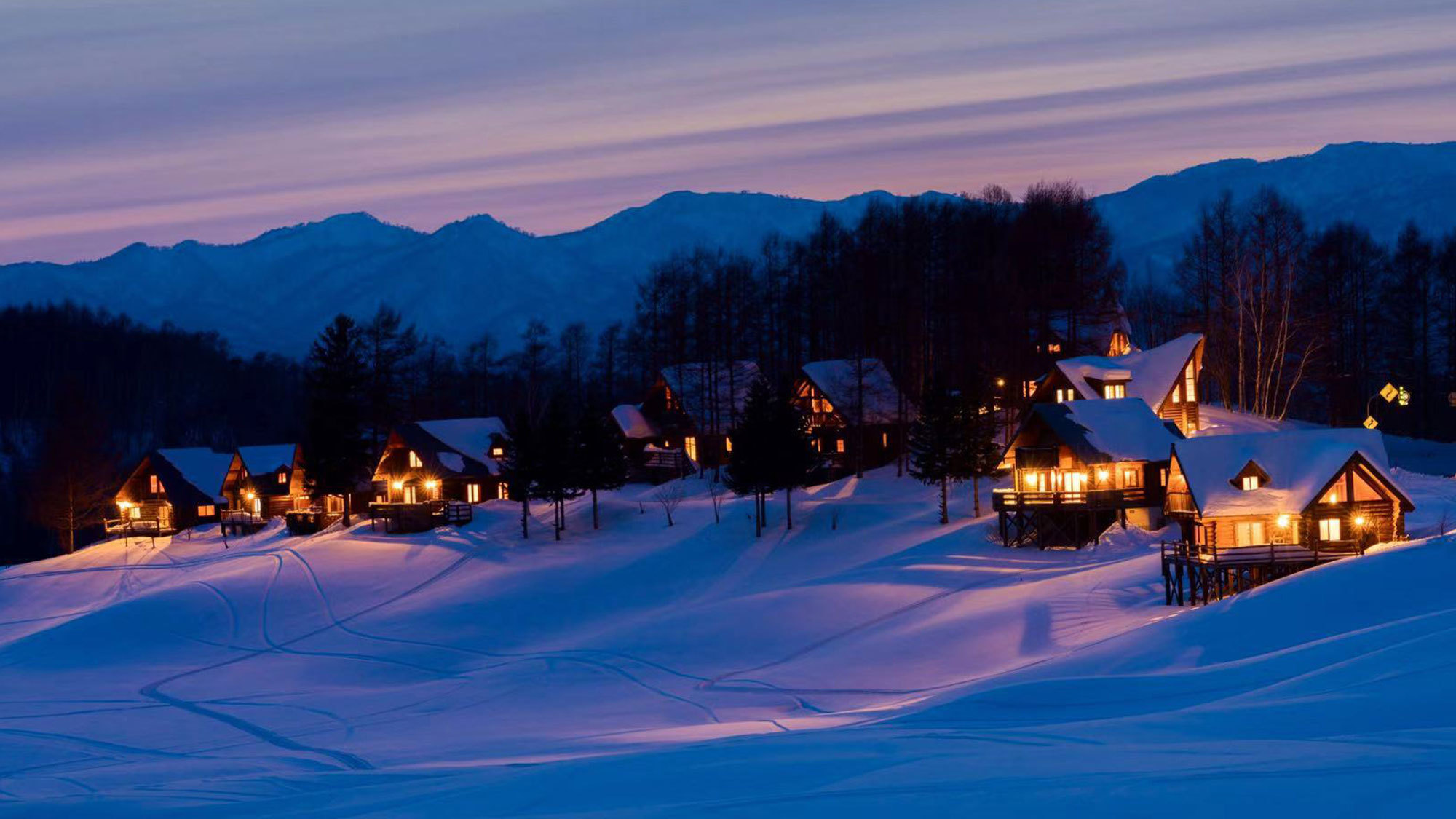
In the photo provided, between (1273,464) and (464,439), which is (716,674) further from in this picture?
(464,439)

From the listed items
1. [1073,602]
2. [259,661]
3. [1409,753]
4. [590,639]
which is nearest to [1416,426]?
[1073,602]

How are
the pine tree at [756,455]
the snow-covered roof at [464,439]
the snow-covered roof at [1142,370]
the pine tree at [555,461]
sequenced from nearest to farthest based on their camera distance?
1. the pine tree at [756,455]
2. the pine tree at [555,461]
3. the snow-covered roof at [1142,370]
4. the snow-covered roof at [464,439]

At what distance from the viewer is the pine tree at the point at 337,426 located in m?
69.0

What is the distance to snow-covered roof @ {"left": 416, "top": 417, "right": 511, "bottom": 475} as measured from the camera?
235ft

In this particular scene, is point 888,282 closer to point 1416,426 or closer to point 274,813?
point 1416,426

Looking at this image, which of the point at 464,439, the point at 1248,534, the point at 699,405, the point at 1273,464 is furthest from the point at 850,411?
the point at 1248,534

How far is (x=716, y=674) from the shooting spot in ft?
→ 126

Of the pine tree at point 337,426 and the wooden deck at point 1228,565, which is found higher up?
the pine tree at point 337,426

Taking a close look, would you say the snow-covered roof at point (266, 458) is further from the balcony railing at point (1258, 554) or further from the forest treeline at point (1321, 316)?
the balcony railing at point (1258, 554)

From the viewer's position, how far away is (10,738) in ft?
111

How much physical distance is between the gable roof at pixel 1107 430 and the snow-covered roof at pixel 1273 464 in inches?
190

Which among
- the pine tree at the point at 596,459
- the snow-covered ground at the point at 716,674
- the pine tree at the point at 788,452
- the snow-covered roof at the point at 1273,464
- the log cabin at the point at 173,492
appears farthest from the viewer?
the log cabin at the point at 173,492

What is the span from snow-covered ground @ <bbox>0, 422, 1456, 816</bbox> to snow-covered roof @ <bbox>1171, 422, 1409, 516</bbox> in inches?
130

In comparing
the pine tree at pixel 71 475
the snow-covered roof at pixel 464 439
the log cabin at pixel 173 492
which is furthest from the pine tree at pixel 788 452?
the pine tree at pixel 71 475
